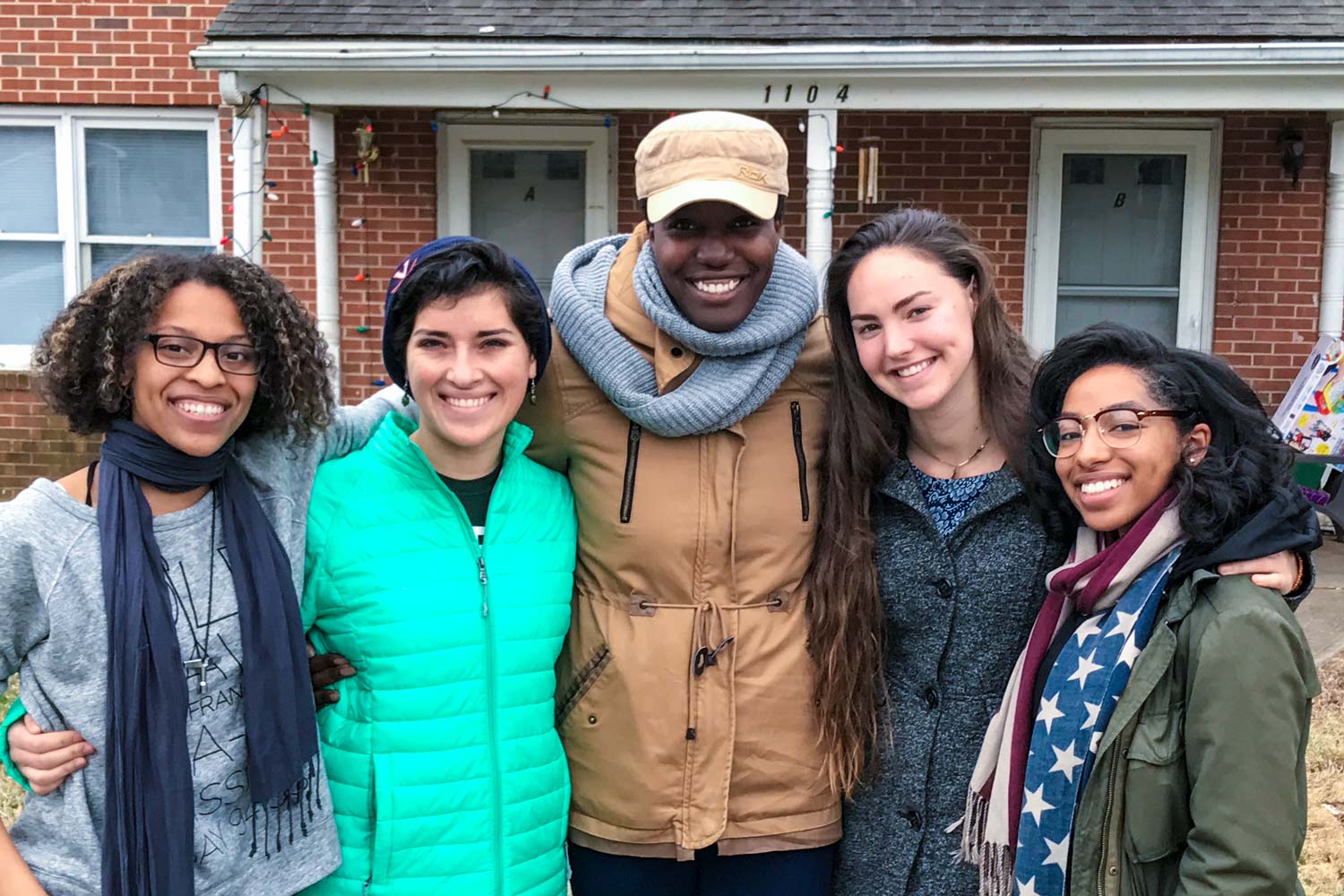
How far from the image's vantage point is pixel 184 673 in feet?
5.93

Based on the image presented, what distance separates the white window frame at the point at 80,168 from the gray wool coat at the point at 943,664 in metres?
6.89

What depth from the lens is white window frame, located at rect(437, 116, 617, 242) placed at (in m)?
7.60

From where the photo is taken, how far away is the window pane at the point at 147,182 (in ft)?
25.4

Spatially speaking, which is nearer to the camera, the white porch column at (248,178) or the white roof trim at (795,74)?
the white roof trim at (795,74)

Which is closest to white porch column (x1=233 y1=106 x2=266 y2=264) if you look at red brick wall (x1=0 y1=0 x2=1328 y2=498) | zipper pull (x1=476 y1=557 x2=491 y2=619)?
red brick wall (x1=0 y1=0 x2=1328 y2=498)

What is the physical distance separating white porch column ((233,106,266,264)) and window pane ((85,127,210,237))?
4.11 feet

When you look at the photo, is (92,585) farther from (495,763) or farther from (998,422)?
(998,422)

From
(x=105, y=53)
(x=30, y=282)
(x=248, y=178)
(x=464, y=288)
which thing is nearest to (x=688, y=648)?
(x=464, y=288)

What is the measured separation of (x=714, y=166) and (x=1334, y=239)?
6.29 meters

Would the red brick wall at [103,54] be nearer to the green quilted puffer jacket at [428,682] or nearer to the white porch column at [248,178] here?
the white porch column at [248,178]

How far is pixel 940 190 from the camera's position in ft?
24.8

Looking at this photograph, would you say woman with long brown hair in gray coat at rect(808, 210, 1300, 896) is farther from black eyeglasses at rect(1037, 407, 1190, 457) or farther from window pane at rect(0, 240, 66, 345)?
window pane at rect(0, 240, 66, 345)

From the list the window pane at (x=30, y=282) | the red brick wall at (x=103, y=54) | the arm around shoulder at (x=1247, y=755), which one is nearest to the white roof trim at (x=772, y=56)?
the red brick wall at (x=103, y=54)

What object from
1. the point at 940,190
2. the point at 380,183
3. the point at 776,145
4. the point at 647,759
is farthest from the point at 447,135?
the point at 647,759
